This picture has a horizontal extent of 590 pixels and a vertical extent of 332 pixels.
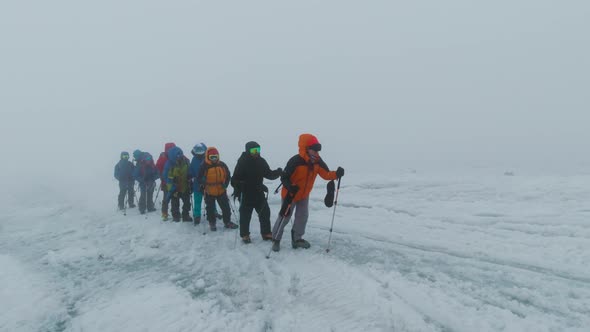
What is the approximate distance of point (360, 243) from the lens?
835 cm

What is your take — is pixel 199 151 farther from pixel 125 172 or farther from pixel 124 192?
pixel 124 192

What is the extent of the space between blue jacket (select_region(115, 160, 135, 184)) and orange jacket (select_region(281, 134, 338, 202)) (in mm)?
8612

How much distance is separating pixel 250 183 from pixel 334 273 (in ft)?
9.35

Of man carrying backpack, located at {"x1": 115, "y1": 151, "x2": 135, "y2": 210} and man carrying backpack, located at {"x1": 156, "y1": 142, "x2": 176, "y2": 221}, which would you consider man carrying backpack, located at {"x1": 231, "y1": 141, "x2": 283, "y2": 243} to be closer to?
man carrying backpack, located at {"x1": 156, "y1": 142, "x2": 176, "y2": 221}

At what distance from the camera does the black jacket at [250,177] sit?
330 inches

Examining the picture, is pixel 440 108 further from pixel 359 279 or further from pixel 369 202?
pixel 359 279

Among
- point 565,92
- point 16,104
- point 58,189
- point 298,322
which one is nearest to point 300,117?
point 565,92

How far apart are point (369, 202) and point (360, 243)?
169 inches

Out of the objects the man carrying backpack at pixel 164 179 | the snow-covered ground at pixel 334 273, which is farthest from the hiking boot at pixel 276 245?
the man carrying backpack at pixel 164 179

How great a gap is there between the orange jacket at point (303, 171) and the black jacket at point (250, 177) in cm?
79

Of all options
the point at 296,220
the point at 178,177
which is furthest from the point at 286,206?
the point at 178,177

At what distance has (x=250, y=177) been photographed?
8422 millimetres

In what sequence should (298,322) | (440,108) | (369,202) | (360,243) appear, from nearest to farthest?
1. (298,322)
2. (360,243)
3. (369,202)
4. (440,108)

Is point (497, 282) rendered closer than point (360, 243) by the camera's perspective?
Yes
